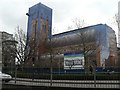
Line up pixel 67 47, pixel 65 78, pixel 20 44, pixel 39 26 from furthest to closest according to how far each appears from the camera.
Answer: pixel 67 47, pixel 39 26, pixel 20 44, pixel 65 78

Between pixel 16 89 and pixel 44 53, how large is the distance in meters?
26.8

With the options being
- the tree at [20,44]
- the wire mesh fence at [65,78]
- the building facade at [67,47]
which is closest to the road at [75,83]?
the wire mesh fence at [65,78]

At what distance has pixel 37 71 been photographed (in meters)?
15.2

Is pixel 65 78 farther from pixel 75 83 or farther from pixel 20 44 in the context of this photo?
pixel 20 44

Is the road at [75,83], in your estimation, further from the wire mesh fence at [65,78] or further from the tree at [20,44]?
the tree at [20,44]

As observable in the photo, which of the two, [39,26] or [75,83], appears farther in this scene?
[39,26]

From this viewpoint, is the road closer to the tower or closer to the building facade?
the building facade

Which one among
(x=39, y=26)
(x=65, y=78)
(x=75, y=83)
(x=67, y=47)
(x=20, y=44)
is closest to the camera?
(x=75, y=83)

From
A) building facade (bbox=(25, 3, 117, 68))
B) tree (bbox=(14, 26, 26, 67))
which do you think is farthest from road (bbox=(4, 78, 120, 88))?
tree (bbox=(14, 26, 26, 67))

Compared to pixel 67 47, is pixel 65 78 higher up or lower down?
lower down

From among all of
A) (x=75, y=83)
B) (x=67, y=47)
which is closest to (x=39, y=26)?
(x=67, y=47)

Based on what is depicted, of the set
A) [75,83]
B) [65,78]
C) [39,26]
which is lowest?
[75,83]

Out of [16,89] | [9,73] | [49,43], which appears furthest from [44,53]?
[16,89]

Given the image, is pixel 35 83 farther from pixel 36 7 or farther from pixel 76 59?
pixel 36 7
